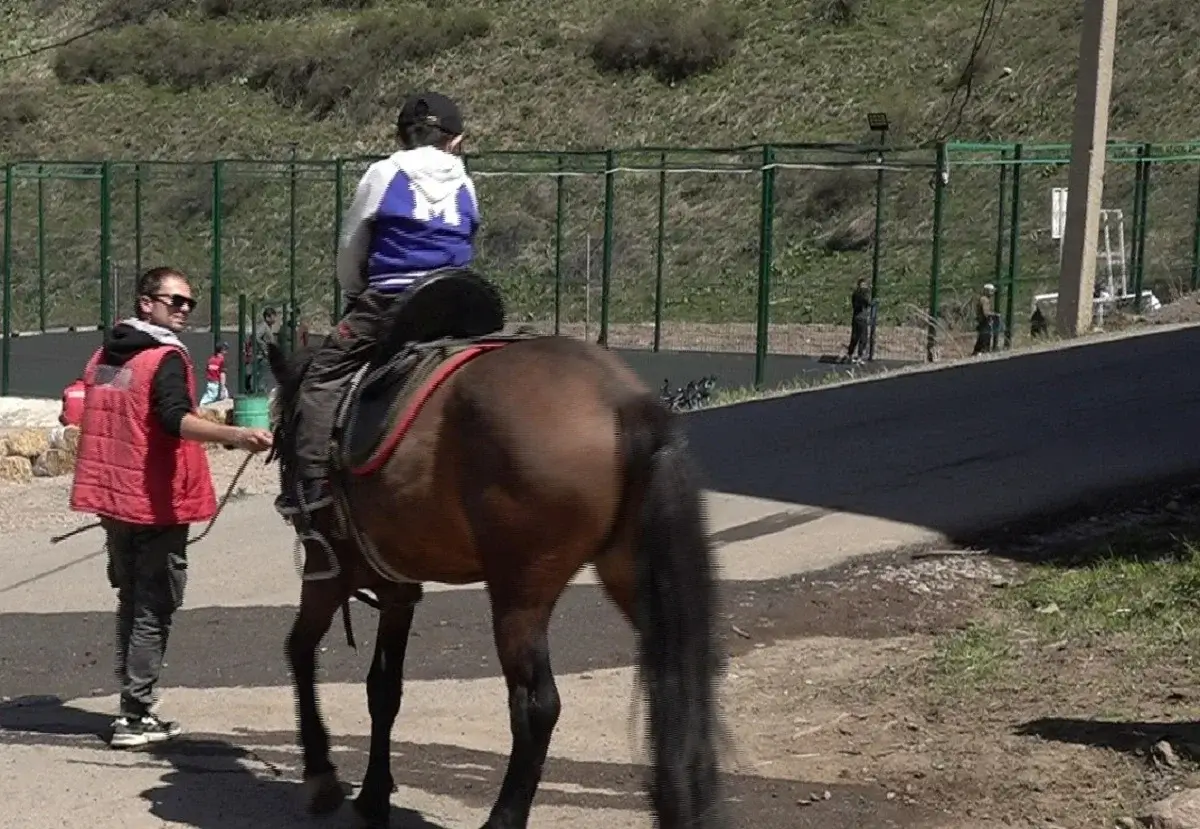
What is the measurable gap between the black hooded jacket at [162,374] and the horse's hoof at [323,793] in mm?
1543

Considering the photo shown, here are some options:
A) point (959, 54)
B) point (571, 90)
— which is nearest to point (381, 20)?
point (571, 90)

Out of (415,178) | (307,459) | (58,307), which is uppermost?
(415,178)

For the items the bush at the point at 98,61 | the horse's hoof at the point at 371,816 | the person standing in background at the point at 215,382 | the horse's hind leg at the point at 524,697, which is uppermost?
the bush at the point at 98,61

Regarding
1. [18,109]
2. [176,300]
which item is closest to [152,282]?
[176,300]

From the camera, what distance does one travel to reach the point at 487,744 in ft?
24.1

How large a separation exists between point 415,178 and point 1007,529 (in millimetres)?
4925

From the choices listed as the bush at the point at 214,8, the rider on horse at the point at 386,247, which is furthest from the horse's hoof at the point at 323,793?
the bush at the point at 214,8

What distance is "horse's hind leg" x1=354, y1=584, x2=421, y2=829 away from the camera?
626 cm

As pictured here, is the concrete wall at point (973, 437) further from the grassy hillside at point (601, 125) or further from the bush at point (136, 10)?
the bush at point (136, 10)

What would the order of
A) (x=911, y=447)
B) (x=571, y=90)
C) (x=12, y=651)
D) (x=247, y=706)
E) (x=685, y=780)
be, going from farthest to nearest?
(x=571, y=90), (x=911, y=447), (x=12, y=651), (x=247, y=706), (x=685, y=780)

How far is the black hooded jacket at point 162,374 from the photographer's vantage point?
23.7 ft

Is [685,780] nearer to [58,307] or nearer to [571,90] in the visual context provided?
[58,307]

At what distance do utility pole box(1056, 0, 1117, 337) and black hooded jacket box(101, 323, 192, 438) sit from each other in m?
13.7

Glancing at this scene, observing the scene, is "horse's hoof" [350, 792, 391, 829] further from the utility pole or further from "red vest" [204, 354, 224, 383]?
"red vest" [204, 354, 224, 383]
